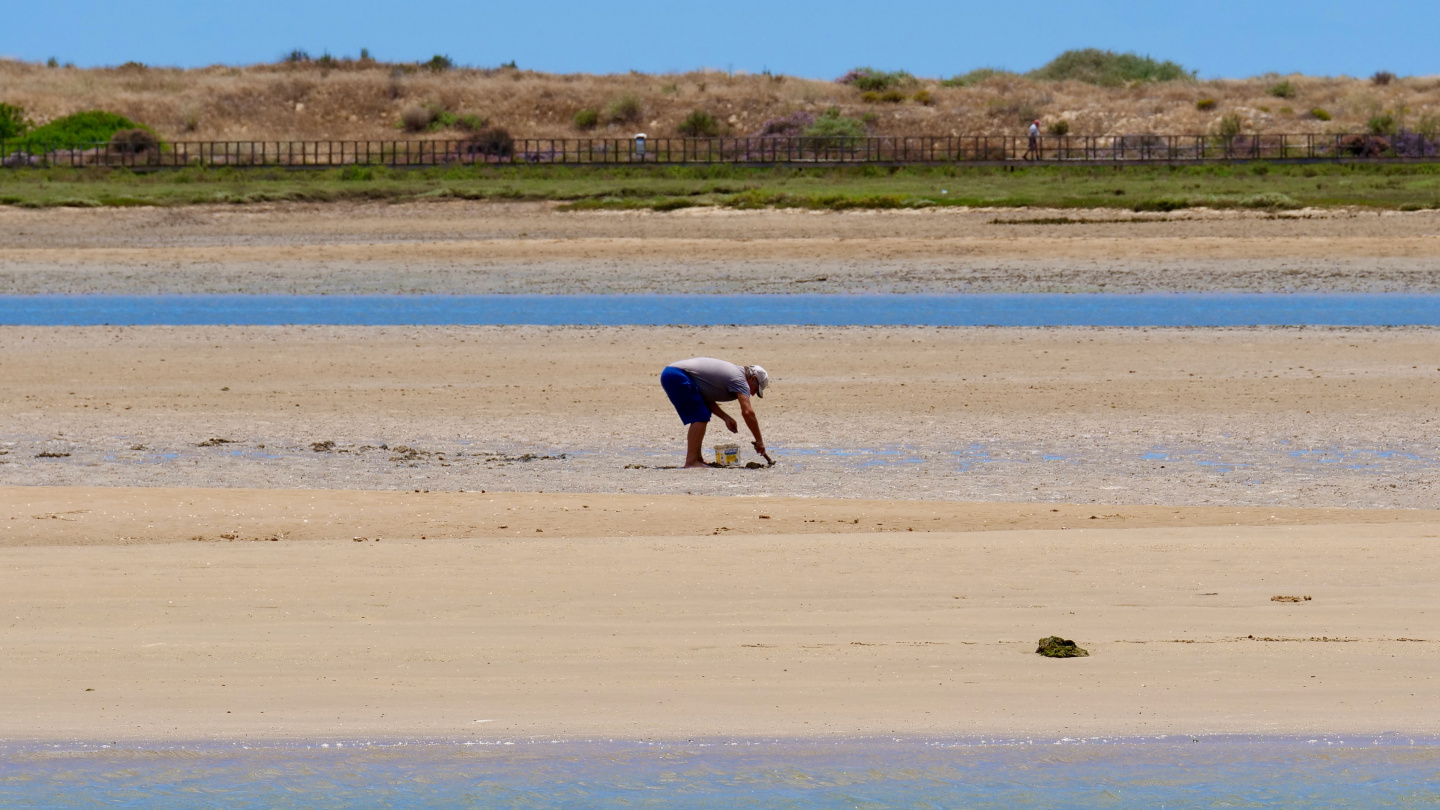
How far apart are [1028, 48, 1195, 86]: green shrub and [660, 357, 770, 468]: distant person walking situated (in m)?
80.4

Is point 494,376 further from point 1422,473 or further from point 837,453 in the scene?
point 1422,473

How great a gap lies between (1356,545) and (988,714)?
3393 millimetres

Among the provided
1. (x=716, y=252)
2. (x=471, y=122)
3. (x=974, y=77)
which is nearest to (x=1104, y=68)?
(x=974, y=77)

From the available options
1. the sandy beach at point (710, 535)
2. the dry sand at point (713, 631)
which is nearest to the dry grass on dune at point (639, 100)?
the sandy beach at point (710, 535)

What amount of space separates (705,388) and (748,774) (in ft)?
21.3

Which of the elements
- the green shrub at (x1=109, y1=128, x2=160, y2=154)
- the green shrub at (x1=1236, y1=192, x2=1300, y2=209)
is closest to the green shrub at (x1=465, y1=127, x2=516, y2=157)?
the green shrub at (x1=109, y1=128, x2=160, y2=154)

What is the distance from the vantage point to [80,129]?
6644 cm

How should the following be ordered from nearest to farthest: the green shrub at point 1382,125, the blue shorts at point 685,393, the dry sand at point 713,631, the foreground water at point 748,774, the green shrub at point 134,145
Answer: the foreground water at point 748,774, the dry sand at point 713,631, the blue shorts at point 685,393, the green shrub at point 134,145, the green shrub at point 1382,125

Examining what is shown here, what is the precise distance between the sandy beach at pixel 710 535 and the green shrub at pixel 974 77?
66.2 m

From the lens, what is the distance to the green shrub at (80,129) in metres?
62.8

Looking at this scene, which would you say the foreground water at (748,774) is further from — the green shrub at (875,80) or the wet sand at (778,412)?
the green shrub at (875,80)

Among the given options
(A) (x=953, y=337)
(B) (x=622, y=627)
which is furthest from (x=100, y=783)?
(A) (x=953, y=337)

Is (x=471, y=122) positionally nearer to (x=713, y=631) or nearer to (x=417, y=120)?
(x=417, y=120)

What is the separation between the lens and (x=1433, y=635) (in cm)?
753
